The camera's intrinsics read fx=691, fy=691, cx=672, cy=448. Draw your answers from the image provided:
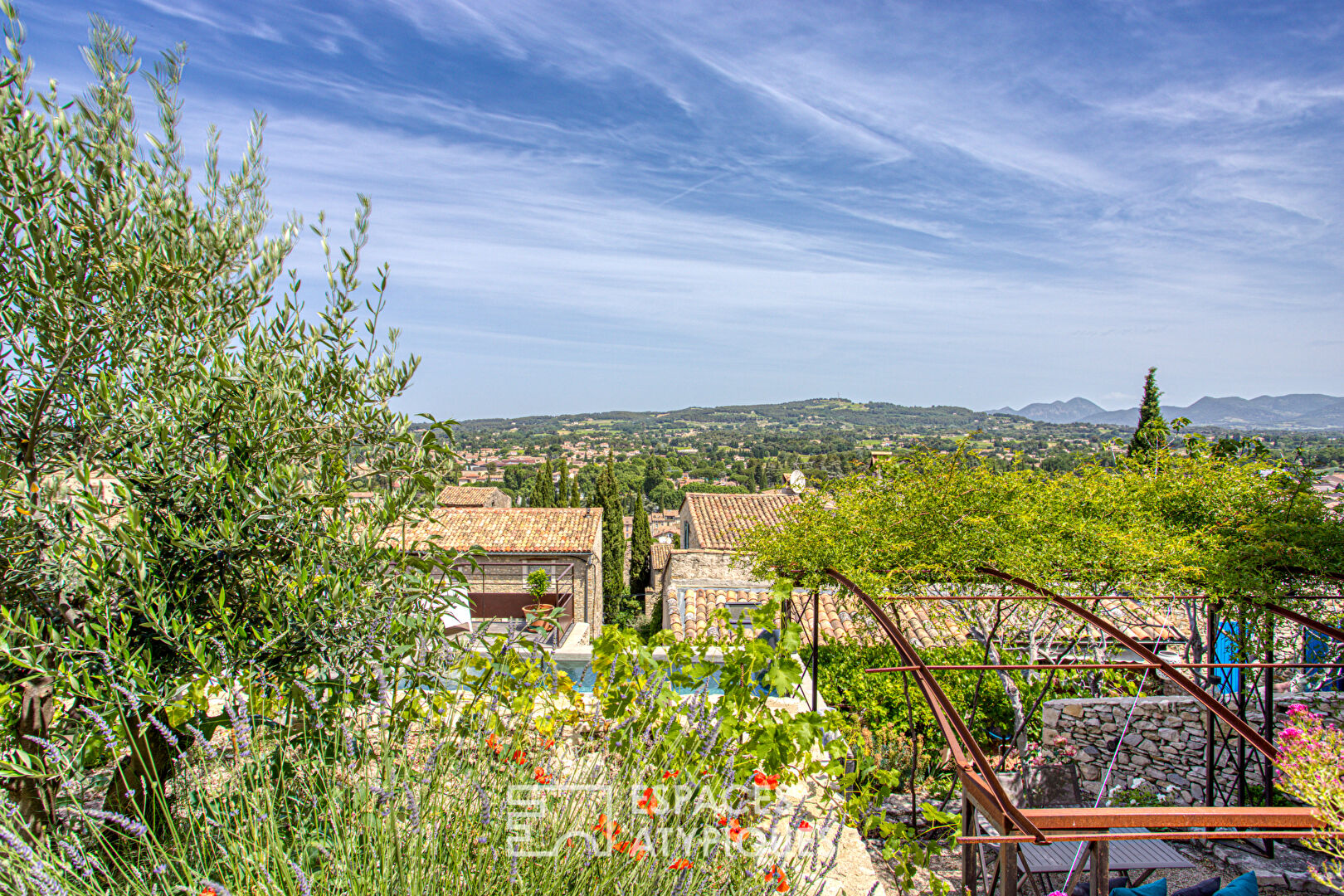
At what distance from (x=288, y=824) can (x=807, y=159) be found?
51.7 feet

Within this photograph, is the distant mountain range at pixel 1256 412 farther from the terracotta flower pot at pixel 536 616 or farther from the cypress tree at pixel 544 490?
the terracotta flower pot at pixel 536 616

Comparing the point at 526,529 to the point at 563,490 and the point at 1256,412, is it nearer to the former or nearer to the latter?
the point at 563,490

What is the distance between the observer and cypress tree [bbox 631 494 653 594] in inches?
1257

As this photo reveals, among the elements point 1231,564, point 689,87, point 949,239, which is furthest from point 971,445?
point 949,239

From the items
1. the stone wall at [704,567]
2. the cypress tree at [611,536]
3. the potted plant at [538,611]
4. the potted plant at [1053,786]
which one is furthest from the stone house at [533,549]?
the potted plant at [538,611]

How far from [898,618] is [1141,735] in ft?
8.35

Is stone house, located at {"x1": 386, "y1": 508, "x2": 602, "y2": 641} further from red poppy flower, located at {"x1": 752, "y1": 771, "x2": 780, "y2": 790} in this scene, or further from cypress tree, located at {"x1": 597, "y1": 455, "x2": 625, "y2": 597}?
red poppy flower, located at {"x1": 752, "y1": 771, "x2": 780, "y2": 790}

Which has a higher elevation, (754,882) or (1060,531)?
(1060,531)

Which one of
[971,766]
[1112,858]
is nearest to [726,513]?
[1112,858]

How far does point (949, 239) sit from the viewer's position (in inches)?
696

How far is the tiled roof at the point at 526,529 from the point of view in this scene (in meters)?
22.3

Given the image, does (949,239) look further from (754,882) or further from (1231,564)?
(754,882)

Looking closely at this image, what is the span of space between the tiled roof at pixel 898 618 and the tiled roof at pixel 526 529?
9762 mm
